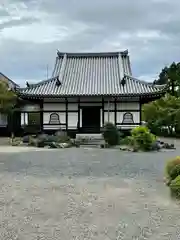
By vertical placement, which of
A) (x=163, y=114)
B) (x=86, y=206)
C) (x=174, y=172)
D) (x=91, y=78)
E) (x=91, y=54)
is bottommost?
(x=86, y=206)

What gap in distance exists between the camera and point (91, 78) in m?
32.0

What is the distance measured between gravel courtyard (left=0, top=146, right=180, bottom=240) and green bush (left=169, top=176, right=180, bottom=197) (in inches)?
6.8

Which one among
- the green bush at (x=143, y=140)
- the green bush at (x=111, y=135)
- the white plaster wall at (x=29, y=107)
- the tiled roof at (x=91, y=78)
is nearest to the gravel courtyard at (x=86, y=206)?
the green bush at (x=143, y=140)

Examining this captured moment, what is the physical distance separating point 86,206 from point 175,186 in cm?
254

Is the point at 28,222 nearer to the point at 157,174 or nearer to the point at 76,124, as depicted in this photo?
the point at 157,174

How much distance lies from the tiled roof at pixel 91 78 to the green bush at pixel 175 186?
2018cm

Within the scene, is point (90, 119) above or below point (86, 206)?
above

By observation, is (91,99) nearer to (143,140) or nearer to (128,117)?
(128,117)

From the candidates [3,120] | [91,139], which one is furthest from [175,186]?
[3,120]

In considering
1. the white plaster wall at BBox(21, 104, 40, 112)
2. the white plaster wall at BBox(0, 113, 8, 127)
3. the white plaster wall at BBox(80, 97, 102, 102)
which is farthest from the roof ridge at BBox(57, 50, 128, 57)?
the white plaster wall at BBox(0, 113, 8, 127)

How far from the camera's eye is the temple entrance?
30625 millimetres

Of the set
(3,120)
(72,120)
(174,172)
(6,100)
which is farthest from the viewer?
(3,120)

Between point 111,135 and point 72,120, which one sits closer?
point 111,135

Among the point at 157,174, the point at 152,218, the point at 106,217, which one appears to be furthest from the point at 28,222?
the point at 157,174
